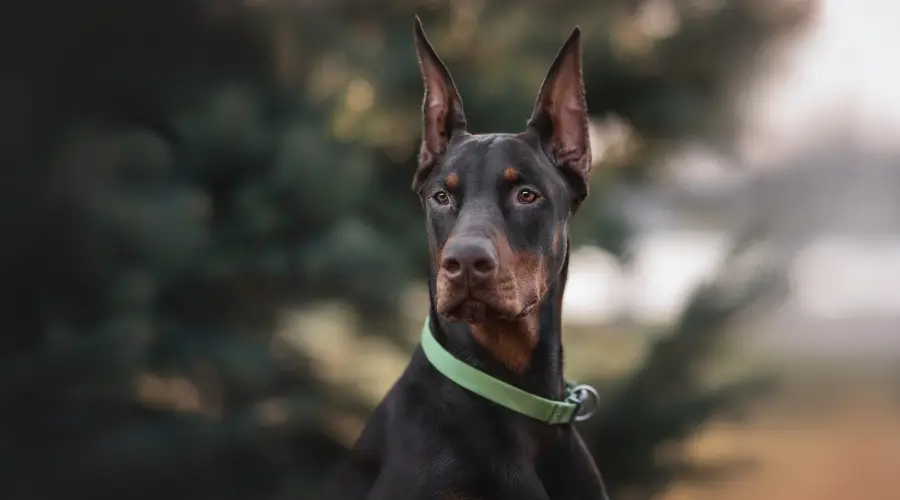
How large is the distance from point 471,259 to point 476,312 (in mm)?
126

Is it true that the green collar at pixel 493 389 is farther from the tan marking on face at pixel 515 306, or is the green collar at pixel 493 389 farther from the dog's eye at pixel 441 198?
the dog's eye at pixel 441 198

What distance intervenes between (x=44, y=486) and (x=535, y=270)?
310 cm

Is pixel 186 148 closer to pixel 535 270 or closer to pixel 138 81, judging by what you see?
pixel 138 81

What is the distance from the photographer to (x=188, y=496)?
15.8ft

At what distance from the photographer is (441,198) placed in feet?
7.81

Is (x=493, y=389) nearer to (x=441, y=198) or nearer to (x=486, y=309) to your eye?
(x=486, y=309)

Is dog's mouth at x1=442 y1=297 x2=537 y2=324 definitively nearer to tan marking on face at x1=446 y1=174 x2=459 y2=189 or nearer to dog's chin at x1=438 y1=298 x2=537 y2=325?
dog's chin at x1=438 y1=298 x2=537 y2=325

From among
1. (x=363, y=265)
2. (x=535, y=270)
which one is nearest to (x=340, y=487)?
(x=535, y=270)

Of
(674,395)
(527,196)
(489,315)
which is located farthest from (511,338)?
(674,395)

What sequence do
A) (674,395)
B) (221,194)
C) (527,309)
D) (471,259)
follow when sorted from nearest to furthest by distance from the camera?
1. (471,259)
2. (527,309)
3. (221,194)
4. (674,395)

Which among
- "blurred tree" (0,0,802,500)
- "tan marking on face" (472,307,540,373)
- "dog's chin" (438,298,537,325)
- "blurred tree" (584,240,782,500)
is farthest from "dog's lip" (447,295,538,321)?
"blurred tree" (584,240,782,500)

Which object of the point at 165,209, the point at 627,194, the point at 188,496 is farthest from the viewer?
the point at 627,194

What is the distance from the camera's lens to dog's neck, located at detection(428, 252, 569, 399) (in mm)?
2383

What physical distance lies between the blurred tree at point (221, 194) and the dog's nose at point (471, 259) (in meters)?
2.51
